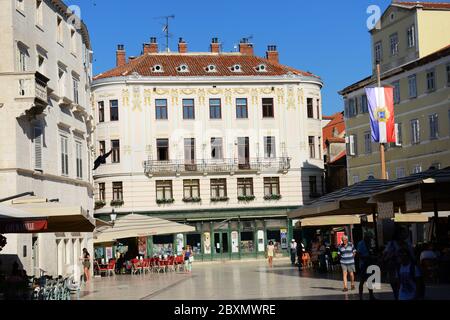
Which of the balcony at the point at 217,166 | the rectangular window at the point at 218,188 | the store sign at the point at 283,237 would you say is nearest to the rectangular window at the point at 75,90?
the balcony at the point at 217,166

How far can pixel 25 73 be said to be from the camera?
30500mm

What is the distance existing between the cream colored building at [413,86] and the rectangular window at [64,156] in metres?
24.5

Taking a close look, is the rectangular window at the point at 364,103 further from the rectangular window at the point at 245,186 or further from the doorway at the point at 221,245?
the doorway at the point at 221,245

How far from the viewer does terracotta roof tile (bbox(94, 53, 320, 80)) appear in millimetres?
66438

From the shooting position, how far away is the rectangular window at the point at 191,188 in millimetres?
65250

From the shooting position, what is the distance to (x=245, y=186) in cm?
6606

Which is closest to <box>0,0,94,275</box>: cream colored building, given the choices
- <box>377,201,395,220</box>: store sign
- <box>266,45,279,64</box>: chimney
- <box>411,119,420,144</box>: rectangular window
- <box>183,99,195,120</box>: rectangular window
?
<box>377,201,395,220</box>: store sign

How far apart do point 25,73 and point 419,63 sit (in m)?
31.1

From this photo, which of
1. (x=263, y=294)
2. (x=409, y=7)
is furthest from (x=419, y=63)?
(x=263, y=294)

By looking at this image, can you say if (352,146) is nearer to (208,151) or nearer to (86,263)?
(208,151)

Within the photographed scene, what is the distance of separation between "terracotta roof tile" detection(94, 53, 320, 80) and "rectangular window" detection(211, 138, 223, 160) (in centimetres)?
515

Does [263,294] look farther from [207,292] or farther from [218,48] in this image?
[218,48]

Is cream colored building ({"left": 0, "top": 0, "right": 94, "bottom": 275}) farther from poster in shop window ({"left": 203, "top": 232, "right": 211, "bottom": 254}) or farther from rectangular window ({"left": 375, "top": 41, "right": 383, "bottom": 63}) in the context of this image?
rectangular window ({"left": 375, "top": 41, "right": 383, "bottom": 63})

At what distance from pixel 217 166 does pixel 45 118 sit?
31528 mm
